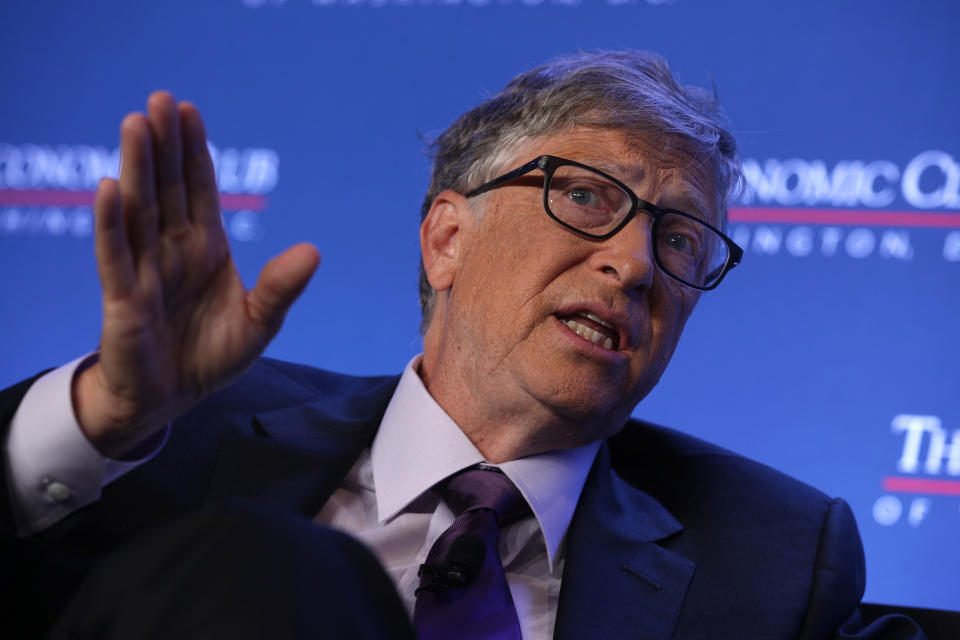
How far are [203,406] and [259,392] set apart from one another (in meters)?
0.14

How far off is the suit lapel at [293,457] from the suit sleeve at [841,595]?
2.58 ft

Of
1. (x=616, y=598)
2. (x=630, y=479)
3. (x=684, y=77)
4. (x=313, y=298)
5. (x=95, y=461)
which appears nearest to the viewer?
(x=95, y=461)

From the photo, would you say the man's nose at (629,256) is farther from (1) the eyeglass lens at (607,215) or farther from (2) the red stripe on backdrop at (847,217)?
(2) the red stripe on backdrop at (847,217)

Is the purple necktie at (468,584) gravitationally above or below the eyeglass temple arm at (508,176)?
below

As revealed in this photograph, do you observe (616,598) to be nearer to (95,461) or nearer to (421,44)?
(95,461)

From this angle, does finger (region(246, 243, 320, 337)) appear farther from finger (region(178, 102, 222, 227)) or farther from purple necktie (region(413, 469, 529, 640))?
purple necktie (region(413, 469, 529, 640))

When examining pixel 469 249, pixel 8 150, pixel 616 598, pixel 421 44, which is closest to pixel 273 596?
pixel 616 598

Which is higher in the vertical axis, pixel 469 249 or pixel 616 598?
pixel 469 249

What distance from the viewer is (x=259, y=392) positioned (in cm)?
179

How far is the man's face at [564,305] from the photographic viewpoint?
1.51 meters

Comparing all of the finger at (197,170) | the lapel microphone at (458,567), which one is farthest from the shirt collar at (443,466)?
the finger at (197,170)

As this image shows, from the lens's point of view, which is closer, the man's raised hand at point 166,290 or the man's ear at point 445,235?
the man's raised hand at point 166,290

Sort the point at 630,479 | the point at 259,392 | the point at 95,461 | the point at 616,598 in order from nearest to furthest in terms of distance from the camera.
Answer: the point at 95,461 → the point at 616,598 → the point at 259,392 → the point at 630,479

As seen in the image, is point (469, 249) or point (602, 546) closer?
point (602, 546)
